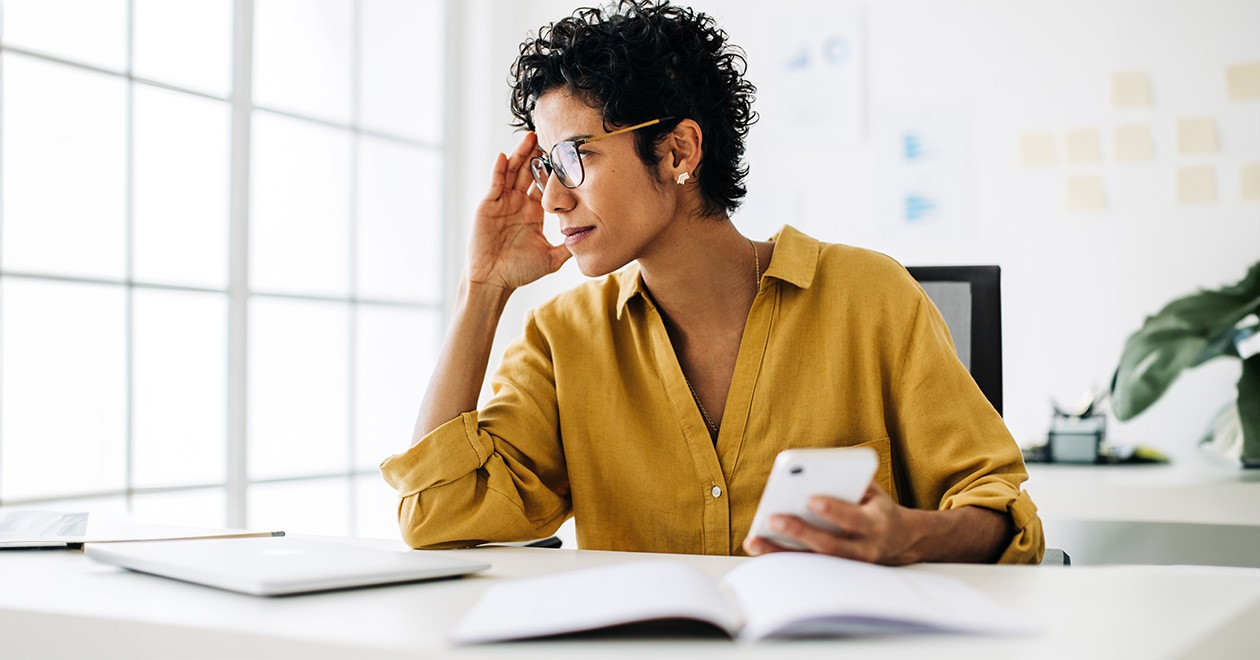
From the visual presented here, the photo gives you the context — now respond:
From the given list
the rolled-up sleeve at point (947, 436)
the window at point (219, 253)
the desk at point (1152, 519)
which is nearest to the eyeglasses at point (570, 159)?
the rolled-up sleeve at point (947, 436)

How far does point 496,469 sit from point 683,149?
0.53m

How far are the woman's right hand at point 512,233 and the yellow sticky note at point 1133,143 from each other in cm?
186

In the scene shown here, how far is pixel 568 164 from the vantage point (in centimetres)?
155

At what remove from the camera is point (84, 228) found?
266 cm

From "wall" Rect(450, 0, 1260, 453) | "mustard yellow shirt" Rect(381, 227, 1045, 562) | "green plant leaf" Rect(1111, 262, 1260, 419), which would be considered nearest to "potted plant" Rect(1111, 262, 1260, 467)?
"green plant leaf" Rect(1111, 262, 1260, 419)

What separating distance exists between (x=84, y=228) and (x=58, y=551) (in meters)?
1.67

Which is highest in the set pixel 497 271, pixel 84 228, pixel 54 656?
pixel 84 228

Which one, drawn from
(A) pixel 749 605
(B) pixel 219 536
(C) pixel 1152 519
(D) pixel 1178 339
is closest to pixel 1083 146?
(D) pixel 1178 339

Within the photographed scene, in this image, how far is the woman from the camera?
4.62 feet

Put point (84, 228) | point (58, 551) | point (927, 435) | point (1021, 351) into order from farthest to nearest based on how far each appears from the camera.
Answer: point (1021, 351)
point (84, 228)
point (927, 435)
point (58, 551)

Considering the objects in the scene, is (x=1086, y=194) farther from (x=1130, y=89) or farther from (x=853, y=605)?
(x=853, y=605)

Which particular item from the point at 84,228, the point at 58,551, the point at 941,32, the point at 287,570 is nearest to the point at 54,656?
the point at 287,570

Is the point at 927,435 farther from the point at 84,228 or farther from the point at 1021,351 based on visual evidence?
the point at 84,228

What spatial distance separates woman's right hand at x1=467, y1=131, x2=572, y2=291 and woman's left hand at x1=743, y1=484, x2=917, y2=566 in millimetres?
734
